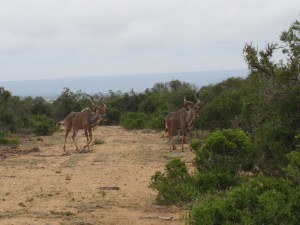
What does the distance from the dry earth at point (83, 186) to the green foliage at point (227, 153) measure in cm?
122

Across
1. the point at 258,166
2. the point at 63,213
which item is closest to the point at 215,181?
the point at 258,166

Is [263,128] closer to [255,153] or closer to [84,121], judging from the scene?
[255,153]

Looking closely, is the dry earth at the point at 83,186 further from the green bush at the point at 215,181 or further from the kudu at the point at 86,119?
the kudu at the point at 86,119

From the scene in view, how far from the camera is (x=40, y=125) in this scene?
92.0ft

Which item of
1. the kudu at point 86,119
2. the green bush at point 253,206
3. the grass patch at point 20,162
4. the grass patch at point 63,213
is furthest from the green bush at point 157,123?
the green bush at point 253,206

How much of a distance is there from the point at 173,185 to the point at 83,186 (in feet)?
9.29

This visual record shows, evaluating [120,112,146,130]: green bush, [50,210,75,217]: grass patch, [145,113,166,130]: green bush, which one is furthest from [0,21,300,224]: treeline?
[120,112,146,130]: green bush

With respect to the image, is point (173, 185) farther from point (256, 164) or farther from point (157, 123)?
point (157, 123)

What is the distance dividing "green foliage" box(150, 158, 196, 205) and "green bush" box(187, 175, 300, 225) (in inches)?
79.2

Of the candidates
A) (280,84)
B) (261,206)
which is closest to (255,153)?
(280,84)

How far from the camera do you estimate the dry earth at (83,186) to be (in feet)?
29.1

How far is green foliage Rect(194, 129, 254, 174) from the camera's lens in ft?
32.4

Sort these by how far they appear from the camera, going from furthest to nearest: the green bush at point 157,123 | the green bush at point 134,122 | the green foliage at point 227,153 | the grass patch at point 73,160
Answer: the green bush at point 134,122
the green bush at point 157,123
the grass patch at point 73,160
the green foliage at point 227,153

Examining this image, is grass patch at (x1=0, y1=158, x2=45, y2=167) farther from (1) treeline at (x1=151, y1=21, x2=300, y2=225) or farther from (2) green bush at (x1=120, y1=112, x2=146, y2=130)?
(2) green bush at (x1=120, y1=112, x2=146, y2=130)
